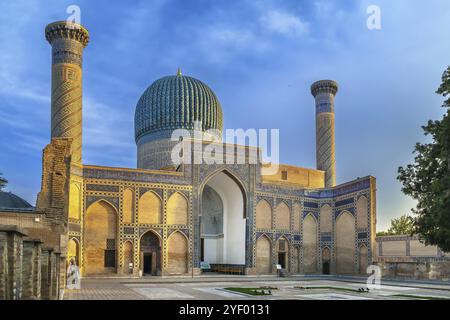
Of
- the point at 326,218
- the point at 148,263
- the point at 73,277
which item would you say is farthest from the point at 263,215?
the point at 73,277

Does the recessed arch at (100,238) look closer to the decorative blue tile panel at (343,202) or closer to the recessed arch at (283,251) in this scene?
the recessed arch at (283,251)

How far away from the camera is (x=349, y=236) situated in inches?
1107

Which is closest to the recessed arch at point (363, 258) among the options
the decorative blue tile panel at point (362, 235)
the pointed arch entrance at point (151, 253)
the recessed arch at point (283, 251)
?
the decorative blue tile panel at point (362, 235)

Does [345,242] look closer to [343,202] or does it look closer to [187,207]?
[343,202]

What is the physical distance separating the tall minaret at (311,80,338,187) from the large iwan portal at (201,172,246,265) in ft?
30.9

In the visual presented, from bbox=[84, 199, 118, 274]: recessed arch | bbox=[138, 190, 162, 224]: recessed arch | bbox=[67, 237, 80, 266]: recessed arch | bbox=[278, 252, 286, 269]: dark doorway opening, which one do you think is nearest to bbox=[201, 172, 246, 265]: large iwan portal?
bbox=[278, 252, 286, 269]: dark doorway opening

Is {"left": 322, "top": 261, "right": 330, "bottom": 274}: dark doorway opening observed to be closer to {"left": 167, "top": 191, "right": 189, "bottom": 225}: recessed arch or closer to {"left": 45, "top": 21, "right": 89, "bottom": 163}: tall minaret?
{"left": 167, "top": 191, "right": 189, "bottom": 225}: recessed arch

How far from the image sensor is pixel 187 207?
26.4 meters

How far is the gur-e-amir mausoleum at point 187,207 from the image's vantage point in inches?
942

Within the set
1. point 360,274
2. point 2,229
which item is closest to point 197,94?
point 360,274

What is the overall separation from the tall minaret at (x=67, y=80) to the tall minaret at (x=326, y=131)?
17725 millimetres

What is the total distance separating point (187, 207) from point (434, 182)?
1806cm

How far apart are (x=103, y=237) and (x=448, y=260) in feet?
52.3

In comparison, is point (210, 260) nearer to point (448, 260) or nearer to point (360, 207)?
point (360, 207)
